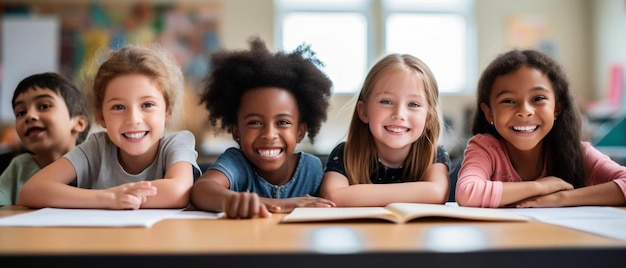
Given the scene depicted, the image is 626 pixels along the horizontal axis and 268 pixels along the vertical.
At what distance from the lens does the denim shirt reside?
139cm

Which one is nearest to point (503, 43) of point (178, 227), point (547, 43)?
point (547, 43)

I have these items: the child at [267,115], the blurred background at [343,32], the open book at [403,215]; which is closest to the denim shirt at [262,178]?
the child at [267,115]

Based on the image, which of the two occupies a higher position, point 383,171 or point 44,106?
point 44,106

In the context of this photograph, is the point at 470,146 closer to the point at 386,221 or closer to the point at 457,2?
the point at 386,221

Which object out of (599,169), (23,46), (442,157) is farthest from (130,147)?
(23,46)

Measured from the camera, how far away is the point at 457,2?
6.13 metres

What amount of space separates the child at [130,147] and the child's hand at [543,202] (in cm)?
74

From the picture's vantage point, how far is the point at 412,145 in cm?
150

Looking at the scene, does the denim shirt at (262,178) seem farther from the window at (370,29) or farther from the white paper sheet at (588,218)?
the window at (370,29)

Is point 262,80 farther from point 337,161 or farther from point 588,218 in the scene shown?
point 588,218

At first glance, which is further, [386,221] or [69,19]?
[69,19]

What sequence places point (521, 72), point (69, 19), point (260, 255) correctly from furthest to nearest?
point (69, 19), point (521, 72), point (260, 255)

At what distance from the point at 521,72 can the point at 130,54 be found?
961 millimetres

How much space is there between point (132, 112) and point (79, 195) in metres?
0.23
